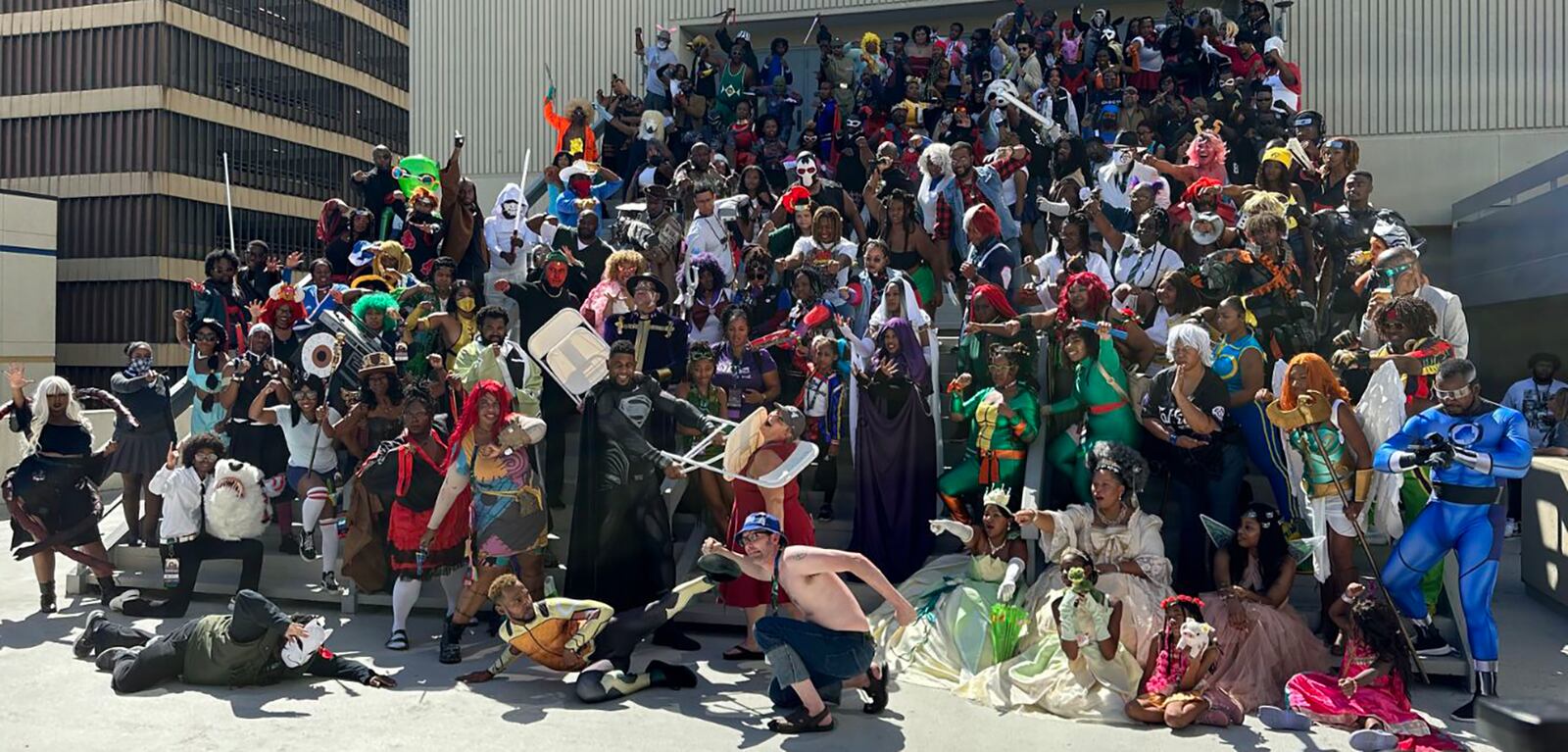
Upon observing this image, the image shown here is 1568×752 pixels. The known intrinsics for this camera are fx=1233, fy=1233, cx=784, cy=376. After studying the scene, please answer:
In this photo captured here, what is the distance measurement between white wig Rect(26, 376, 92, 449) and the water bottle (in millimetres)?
1193

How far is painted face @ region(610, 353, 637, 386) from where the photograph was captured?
7520 millimetres

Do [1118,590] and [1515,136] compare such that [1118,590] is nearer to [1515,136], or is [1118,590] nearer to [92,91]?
[1515,136]

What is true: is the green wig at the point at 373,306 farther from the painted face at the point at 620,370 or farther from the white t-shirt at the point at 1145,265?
the white t-shirt at the point at 1145,265

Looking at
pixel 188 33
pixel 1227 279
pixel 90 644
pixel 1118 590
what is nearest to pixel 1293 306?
pixel 1227 279

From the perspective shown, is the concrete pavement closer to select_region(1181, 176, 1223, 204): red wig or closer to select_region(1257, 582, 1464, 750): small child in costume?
select_region(1257, 582, 1464, 750): small child in costume

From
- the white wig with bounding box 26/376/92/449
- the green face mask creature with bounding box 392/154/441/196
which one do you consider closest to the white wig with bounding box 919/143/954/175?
the green face mask creature with bounding box 392/154/441/196

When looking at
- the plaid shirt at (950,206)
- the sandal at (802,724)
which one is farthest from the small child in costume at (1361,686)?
the plaid shirt at (950,206)

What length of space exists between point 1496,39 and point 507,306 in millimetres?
13722

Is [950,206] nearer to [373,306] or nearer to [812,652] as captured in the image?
[373,306]

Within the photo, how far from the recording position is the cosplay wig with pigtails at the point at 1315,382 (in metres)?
6.69

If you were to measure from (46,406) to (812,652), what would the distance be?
6.10m

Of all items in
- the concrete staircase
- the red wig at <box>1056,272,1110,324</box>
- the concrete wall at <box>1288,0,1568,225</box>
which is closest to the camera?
the concrete staircase

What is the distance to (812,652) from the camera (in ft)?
19.8

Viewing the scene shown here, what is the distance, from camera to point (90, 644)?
23.8 feet
